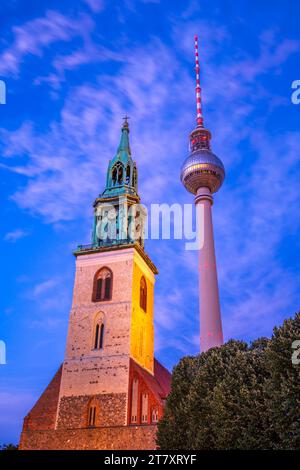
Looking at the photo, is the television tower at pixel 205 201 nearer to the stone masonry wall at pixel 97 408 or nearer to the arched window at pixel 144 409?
the arched window at pixel 144 409

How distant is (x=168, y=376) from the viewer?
198 feet

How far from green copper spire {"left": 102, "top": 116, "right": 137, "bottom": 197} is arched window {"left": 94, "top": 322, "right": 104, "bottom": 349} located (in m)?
16.2

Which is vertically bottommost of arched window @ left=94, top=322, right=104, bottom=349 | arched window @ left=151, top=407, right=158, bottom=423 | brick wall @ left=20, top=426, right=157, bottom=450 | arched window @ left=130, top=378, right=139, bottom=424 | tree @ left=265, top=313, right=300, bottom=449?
tree @ left=265, top=313, right=300, bottom=449

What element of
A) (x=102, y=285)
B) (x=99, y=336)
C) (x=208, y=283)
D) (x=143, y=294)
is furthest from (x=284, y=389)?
(x=208, y=283)

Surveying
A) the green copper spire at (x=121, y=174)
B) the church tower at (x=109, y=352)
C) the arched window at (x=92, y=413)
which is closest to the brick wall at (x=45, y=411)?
the church tower at (x=109, y=352)

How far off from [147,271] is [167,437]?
24.6 m

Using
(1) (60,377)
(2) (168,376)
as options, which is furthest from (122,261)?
(2) (168,376)

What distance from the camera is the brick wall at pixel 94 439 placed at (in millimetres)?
36719

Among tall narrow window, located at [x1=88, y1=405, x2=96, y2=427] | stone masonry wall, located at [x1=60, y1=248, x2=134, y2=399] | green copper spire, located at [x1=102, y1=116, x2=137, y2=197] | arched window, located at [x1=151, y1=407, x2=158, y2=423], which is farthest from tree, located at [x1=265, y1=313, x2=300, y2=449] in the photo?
green copper spire, located at [x1=102, y1=116, x2=137, y2=197]

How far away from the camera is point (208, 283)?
210 ft

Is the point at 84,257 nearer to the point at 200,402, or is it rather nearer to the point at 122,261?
the point at 122,261

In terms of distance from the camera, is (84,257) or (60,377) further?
(84,257)

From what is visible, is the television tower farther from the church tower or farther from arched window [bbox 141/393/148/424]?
arched window [bbox 141/393/148/424]

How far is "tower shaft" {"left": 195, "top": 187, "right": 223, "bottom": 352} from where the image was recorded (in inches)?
2384
